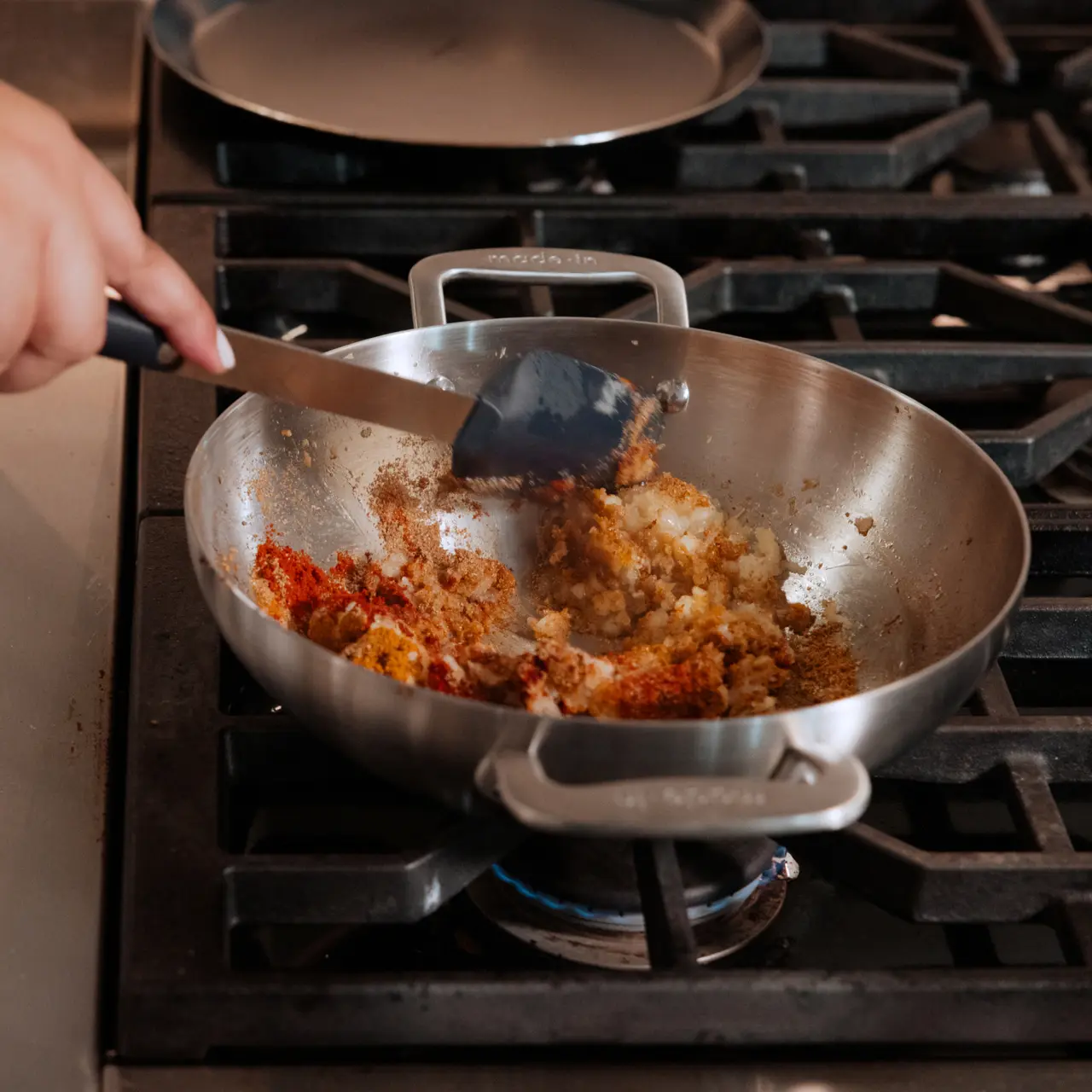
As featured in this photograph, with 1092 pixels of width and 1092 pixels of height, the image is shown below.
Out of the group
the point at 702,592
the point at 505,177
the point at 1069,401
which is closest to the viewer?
the point at 702,592

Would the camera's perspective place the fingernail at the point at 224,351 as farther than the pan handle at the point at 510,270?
No

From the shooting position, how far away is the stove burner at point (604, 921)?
0.56m

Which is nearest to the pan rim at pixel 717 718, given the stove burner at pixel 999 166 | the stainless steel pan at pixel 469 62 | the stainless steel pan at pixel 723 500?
the stainless steel pan at pixel 723 500

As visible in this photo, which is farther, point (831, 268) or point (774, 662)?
point (831, 268)

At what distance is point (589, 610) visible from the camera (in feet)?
2.43

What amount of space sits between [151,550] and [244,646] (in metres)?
0.18

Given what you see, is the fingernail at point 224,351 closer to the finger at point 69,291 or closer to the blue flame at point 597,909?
the finger at point 69,291

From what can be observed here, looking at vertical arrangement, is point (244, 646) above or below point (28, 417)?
above

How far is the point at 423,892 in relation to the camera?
543 millimetres

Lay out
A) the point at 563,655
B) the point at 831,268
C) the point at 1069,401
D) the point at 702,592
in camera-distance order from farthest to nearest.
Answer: the point at 831,268
the point at 1069,401
the point at 702,592
the point at 563,655

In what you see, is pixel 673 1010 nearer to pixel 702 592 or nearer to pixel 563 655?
pixel 563 655

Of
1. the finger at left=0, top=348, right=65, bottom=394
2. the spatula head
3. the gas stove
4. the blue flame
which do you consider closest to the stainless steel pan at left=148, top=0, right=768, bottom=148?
the gas stove

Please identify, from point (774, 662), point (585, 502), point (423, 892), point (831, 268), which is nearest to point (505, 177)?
point (831, 268)

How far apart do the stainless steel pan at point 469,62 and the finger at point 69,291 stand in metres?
0.44
